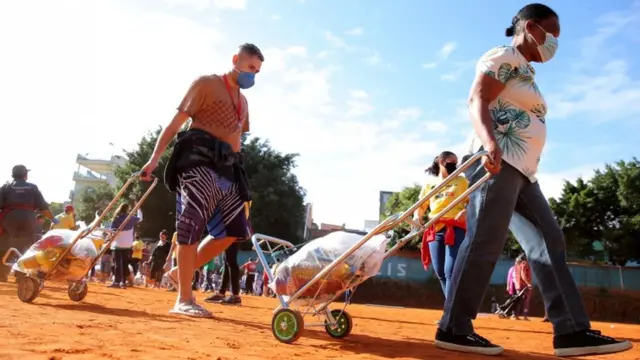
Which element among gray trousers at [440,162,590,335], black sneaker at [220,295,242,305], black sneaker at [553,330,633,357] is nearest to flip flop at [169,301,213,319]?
gray trousers at [440,162,590,335]

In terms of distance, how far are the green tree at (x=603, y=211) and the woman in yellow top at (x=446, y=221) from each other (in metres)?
35.6

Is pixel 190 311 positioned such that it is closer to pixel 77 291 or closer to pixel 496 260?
pixel 77 291

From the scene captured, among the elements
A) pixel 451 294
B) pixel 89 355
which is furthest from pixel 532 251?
pixel 89 355

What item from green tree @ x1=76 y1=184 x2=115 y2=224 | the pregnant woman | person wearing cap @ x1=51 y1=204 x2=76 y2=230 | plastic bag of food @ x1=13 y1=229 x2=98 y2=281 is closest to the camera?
the pregnant woman

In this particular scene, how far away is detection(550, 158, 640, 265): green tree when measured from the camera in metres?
37.4

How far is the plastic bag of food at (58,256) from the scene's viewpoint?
5.19 metres

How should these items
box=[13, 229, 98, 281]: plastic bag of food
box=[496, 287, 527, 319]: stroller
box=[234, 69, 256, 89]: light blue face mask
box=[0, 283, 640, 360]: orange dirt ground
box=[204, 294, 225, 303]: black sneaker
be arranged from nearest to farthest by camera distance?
1. box=[0, 283, 640, 360]: orange dirt ground
2. box=[234, 69, 256, 89]: light blue face mask
3. box=[13, 229, 98, 281]: plastic bag of food
4. box=[204, 294, 225, 303]: black sneaker
5. box=[496, 287, 527, 319]: stroller

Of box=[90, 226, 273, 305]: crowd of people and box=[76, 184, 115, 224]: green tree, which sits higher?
box=[76, 184, 115, 224]: green tree

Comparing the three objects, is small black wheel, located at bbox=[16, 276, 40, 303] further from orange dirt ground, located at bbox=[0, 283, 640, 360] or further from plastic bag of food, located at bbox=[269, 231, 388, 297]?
plastic bag of food, located at bbox=[269, 231, 388, 297]

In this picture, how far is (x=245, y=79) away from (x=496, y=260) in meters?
2.63

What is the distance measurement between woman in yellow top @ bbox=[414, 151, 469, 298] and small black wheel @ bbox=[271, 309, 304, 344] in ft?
7.29

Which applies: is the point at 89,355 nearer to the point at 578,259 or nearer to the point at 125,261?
the point at 125,261

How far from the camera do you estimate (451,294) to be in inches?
122

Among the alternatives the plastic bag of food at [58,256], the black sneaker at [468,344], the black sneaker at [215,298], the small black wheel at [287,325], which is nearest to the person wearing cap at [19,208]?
the black sneaker at [215,298]
